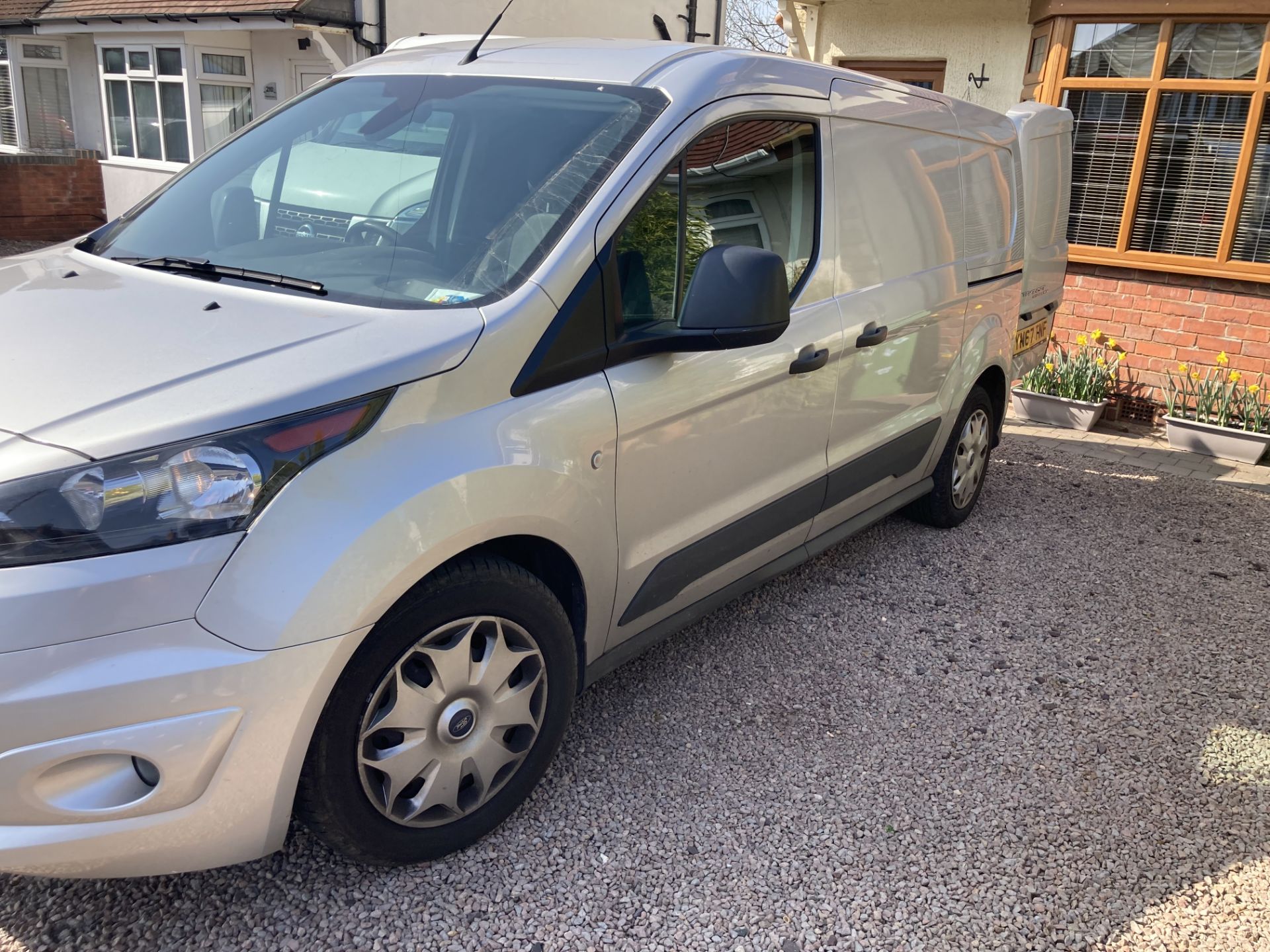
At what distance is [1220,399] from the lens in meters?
7.16

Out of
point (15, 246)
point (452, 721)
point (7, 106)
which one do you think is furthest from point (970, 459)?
point (7, 106)

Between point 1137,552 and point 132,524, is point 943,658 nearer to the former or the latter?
point 1137,552

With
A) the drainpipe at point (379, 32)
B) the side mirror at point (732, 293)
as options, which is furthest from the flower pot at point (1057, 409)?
the drainpipe at point (379, 32)

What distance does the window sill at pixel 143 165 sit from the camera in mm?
14906

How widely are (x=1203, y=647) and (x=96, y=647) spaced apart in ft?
13.0

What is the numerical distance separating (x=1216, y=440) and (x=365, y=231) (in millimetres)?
6486

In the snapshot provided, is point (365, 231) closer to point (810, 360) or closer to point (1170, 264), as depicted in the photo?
point (810, 360)

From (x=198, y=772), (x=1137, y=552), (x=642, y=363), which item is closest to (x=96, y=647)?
(x=198, y=772)

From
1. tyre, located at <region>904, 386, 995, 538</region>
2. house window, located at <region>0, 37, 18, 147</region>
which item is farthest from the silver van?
house window, located at <region>0, 37, 18, 147</region>

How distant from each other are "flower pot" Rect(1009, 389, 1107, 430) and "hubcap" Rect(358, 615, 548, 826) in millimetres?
6155

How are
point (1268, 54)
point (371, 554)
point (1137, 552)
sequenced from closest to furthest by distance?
point (371, 554)
point (1137, 552)
point (1268, 54)

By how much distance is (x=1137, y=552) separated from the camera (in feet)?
16.5

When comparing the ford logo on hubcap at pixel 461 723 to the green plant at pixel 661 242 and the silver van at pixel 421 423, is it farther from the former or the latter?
the green plant at pixel 661 242

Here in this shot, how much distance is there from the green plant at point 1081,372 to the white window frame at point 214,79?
446 inches
